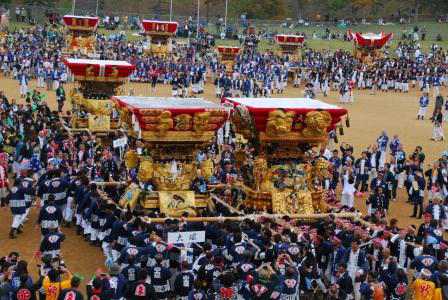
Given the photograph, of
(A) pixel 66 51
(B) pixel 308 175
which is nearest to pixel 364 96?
(A) pixel 66 51

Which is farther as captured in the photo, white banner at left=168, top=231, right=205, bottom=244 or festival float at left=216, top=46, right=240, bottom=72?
festival float at left=216, top=46, right=240, bottom=72

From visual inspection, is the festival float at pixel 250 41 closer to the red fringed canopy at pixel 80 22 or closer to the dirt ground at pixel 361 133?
the dirt ground at pixel 361 133

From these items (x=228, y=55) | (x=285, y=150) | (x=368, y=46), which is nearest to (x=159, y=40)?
(x=228, y=55)

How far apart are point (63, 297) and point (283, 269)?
3.31m

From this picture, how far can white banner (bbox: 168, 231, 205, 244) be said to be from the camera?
12.6 m

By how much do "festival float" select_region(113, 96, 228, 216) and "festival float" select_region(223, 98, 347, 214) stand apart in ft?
2.74

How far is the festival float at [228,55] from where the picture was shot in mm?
47397

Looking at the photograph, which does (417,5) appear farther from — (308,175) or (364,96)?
(308,175)

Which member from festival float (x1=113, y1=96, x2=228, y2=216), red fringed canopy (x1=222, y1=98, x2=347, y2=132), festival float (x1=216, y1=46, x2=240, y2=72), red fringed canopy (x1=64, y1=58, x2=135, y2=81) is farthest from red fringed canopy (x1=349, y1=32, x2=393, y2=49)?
festival float (x1=113, y1=96, x2=228, y2=216)

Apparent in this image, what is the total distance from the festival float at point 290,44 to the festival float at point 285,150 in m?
36.7

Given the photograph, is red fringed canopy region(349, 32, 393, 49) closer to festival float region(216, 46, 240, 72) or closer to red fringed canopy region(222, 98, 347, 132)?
festival float region(216, 46, 240, 72)

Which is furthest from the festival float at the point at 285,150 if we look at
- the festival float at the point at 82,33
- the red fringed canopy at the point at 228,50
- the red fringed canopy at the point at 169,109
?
the festival float at the point at 82,33

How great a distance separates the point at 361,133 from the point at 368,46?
963 inches

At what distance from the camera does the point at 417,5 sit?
7775 cm
